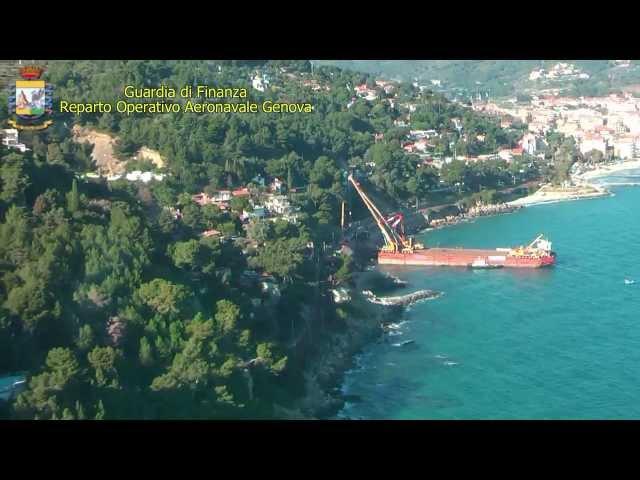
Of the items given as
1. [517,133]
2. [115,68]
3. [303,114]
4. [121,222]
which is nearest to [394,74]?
[517,133]

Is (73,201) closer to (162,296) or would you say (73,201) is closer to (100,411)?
(162,296)

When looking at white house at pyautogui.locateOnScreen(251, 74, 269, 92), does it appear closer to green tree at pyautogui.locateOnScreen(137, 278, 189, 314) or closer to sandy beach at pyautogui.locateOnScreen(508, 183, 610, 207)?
sandy beach at pyautogui.locateOnScreen(508, 183, 610, 207)

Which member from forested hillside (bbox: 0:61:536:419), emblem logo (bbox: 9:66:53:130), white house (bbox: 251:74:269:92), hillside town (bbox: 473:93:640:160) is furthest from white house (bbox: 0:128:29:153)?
hillside town (bbox: 473:93:640:160)

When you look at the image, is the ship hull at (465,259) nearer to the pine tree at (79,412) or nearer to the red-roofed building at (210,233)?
the red-roofed building at (210,233)

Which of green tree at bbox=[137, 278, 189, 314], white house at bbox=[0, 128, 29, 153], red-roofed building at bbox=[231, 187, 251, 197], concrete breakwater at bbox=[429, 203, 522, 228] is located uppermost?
white house at bbox=[0, 128, 29, 153]

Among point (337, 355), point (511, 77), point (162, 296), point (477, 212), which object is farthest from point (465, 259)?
point (511, 77)

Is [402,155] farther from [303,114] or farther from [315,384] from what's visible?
[315,384]
